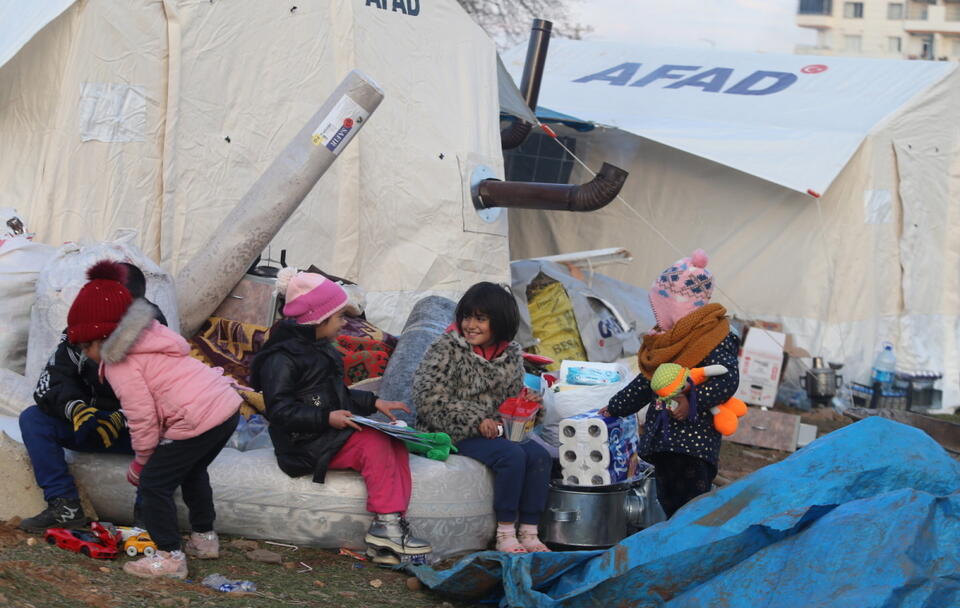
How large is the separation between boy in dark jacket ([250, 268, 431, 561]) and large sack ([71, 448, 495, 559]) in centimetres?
7

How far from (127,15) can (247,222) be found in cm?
149

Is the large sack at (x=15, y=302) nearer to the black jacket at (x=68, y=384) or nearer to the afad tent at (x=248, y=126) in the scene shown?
the afad tent at (x=248, y=126)

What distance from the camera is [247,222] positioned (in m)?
6.23

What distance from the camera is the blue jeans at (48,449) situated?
174 inches

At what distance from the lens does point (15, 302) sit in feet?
19.3

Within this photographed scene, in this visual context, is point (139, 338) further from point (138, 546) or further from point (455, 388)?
point (455, 388)

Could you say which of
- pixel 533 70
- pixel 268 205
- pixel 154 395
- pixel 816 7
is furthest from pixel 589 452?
pixel 816 7

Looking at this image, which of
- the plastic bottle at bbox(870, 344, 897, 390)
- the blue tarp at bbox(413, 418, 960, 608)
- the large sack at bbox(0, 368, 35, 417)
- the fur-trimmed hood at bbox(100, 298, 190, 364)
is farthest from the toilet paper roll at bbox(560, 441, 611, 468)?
the plastic bottle at bbox(870, 344, 897, 390)

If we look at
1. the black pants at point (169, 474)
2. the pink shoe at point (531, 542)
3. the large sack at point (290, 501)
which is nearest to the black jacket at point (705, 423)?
the pink shoe at point (531, 542)

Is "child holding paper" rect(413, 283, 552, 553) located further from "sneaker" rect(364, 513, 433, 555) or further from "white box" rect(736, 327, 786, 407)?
"white box" rect(736, 327, 786, 407)

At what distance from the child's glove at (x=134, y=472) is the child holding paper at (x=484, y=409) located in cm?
123

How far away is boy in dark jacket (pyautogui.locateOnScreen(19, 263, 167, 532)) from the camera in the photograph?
4395mm

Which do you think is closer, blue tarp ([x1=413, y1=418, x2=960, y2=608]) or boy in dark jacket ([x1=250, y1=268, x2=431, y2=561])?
blue tarp ([x1=413, y1=418, x2=960, y2=608])

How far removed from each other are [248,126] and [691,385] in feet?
11.8
